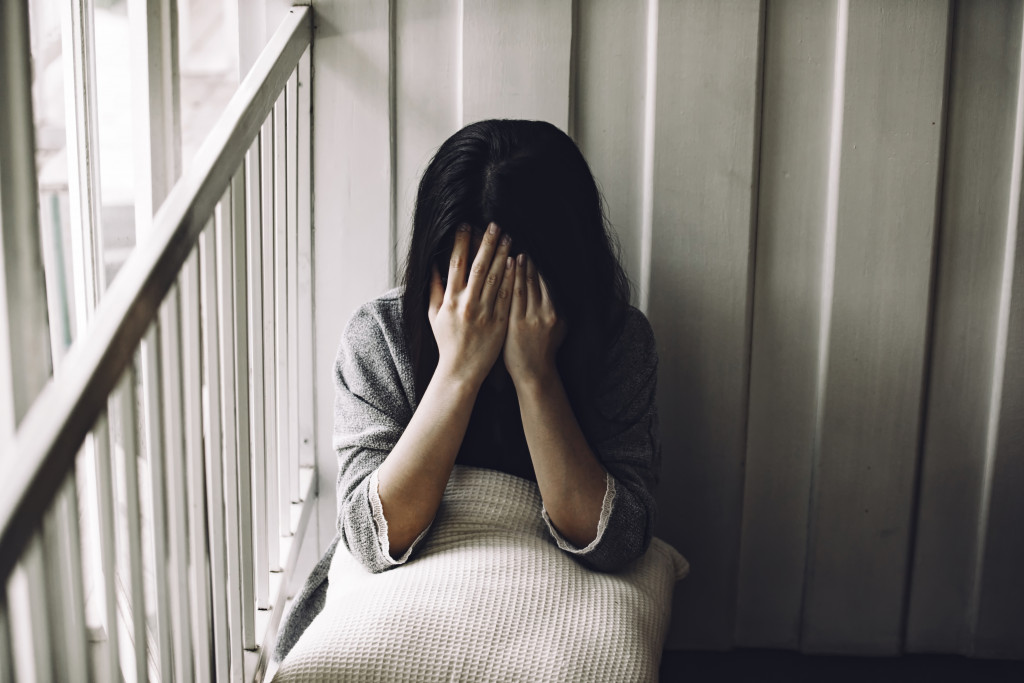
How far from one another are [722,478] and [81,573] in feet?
3.97

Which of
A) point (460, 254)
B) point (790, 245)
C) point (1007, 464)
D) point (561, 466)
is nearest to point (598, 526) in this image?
point (561, 466)

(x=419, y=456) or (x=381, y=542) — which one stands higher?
(x=419, y=456)

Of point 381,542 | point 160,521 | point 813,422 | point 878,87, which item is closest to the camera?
point 160,521

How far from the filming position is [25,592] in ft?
1.52

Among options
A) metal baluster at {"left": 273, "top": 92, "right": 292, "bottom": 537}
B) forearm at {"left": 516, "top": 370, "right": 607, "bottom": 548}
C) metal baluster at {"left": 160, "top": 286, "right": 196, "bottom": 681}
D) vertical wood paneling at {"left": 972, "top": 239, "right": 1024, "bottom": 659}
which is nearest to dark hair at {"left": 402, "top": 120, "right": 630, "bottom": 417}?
forearm at {"left": 516, "top": 370, "right": 607, "bottom": 548}

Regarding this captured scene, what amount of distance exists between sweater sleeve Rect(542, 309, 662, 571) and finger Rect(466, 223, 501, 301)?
0.26 meters

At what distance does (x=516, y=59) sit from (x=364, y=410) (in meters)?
0.65

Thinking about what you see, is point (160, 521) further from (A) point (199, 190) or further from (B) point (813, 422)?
(B) point (813, 422)

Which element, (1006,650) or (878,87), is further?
(1006,650)

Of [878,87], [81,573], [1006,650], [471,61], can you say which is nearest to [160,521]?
[81,573]

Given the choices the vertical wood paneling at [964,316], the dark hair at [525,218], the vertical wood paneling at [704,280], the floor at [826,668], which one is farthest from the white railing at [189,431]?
the vertical wood paneling at [964,316]

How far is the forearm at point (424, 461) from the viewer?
1.05 m

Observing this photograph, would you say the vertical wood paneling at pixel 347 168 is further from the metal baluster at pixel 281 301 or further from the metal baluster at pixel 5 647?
the metal baluster at pixel 5 647


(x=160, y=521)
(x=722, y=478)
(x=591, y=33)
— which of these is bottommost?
(x=722, y=478)
